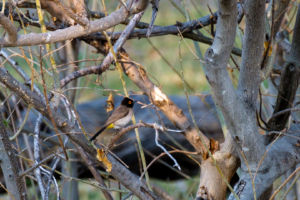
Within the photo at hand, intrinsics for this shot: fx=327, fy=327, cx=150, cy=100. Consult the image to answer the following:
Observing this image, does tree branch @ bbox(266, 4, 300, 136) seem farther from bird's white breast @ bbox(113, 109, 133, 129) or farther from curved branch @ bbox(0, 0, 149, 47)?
bird's white breast @ bbox(113, 109, 133, 129)

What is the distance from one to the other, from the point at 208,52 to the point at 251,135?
493 mm

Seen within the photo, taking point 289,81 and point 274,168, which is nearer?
point 274,168

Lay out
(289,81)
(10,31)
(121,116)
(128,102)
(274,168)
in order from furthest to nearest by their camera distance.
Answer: (128,102) → (121,116) → (289,81) → (274,168) → (10,31)

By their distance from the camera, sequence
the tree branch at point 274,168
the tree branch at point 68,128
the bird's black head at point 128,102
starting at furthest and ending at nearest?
the bird's black head at point 128,102 → the tree branch at point 274,168 → the tree branch at point 68,128

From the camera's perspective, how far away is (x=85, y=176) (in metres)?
4.37

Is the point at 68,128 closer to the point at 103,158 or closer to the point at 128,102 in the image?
the point at 103,158

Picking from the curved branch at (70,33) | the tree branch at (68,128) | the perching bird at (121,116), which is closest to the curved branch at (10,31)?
the curved branch at (70,33)

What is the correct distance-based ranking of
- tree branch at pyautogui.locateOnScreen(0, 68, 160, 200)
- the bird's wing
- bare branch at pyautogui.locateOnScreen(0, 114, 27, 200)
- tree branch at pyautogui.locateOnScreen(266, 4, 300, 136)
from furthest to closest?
the bird's wing
tree branch at pyautogui.locateOnScreen(266, 4, 300, 136)
bare branch at pyautogui.locateOnScreen(0, 114, 27, 200)
tree branch at pyautogui.locateOnScreen(0, 68, 160, 200)

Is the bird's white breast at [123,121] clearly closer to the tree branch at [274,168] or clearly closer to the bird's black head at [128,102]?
the bird's black head at [128,102]

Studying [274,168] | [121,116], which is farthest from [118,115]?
[274,168]

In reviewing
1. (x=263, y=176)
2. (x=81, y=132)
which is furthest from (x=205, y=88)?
(x=81, y=132)

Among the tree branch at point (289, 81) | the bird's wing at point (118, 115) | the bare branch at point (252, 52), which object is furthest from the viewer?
the bird's wing at point (118, 115)

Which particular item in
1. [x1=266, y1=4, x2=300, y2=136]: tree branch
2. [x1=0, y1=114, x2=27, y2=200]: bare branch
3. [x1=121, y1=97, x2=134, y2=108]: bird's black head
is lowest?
[x1=121, y1=97, x2=134, y2=108]: bird's black head

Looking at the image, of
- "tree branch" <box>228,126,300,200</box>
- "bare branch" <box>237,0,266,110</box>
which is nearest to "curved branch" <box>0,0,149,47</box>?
"bare branch" <box>237,0,266,110</box>
